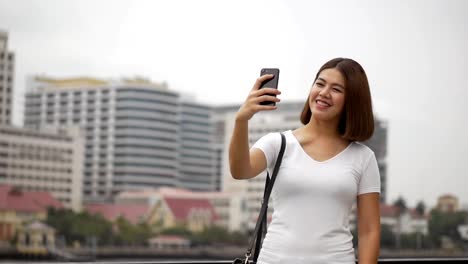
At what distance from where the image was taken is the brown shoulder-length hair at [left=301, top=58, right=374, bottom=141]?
1285 mm

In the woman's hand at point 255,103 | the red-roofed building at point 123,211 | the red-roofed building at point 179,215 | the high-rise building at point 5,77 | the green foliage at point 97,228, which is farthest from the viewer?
the high-rise building at point 5,77

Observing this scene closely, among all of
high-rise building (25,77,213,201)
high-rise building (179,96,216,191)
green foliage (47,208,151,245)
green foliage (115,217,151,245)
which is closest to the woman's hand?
green foliage (47,208,151,245)

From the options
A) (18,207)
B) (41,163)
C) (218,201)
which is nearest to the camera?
(18,207)

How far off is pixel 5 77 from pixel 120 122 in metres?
10.1

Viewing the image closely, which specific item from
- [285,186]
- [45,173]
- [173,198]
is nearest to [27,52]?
[45,173]

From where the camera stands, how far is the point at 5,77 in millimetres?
59625

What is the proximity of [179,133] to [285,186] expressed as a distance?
6748 centimetres

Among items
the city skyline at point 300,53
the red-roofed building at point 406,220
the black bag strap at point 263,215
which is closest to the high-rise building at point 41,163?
the city skyline at point 300,53

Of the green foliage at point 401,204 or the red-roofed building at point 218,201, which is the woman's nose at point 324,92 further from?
the green foliage at point 401,204

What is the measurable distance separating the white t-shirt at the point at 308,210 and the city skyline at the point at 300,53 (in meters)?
58.7

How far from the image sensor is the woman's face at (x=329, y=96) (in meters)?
1.29

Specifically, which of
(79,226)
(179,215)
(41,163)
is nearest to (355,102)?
(79,226)

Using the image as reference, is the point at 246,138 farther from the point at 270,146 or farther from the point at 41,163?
the point at 41,163

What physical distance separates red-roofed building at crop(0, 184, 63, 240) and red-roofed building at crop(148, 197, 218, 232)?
6516 mm
